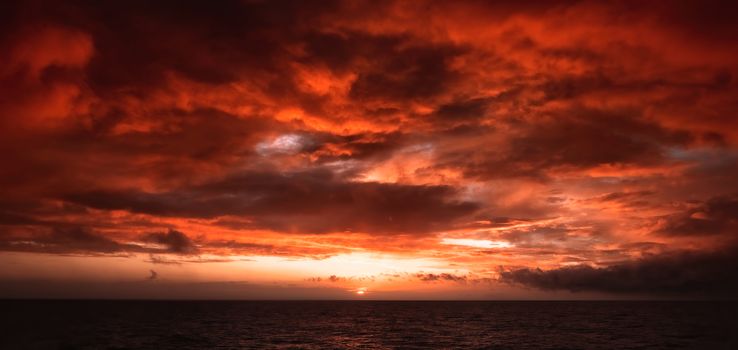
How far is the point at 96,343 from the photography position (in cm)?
7162

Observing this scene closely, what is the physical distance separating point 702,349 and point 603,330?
28.7 meters

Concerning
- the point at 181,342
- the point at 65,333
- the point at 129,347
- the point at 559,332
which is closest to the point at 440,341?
the point at 559,332

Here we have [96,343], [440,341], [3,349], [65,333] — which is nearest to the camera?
[3,349]

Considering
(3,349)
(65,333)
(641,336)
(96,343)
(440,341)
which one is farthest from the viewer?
(65,333)

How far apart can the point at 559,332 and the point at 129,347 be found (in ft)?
239

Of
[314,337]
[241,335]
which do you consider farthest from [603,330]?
[241,335]

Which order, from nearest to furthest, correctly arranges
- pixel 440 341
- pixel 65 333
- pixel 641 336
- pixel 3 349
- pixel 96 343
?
pixel 3 349 < pixel 96 343 < pixel 440 341 < pixel 641 336 < pixel 65 333

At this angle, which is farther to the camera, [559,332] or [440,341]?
[559,332]

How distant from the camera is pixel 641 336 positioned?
83.2 m

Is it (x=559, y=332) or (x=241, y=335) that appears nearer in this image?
(x=241, y=335)

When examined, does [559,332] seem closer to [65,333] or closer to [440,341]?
[440,341]

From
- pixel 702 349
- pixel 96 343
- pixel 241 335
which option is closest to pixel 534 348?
pixel 702 349

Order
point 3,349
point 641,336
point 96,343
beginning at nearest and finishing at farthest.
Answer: point 3,349, point 96,343, point 641,336

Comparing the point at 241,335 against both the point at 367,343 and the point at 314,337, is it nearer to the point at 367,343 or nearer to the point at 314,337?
the point at 314,337
